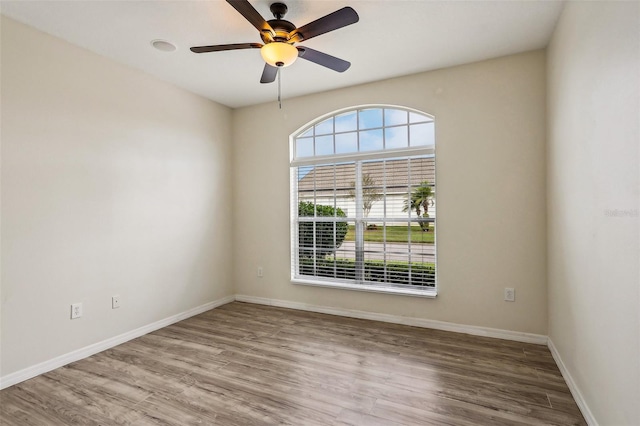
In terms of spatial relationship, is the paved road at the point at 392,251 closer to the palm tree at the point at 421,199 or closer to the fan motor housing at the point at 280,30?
the palm tree at the point at 421,199

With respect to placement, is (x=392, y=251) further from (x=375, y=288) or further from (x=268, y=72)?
(x=268, y=72)

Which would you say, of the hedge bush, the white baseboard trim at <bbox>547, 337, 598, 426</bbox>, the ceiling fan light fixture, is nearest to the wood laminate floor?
the white baseboard trim at <bbox>547, 337, 598, 426</bbox>

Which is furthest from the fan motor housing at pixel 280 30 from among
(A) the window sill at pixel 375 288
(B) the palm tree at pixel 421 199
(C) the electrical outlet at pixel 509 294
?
(C) the electrical outlet at pixel 509 294

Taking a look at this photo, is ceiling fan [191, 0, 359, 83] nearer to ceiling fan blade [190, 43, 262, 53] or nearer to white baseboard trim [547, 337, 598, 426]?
ceiling fan blade [190, 43, 262, 53]

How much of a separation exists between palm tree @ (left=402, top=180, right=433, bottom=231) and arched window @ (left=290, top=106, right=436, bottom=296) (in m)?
0.01

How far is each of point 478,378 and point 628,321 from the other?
4.05ft

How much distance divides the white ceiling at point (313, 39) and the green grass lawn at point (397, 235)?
1662 mm

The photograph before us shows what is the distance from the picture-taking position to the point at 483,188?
10.5ft

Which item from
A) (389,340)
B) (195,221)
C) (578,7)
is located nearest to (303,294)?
(389,340)

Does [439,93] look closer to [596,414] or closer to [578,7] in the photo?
[578,7]

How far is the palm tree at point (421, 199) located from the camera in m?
3.54

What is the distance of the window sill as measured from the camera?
3.49 metres

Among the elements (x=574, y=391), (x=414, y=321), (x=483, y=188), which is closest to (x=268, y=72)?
(x=483, y=188)

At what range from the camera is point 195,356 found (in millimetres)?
2836
